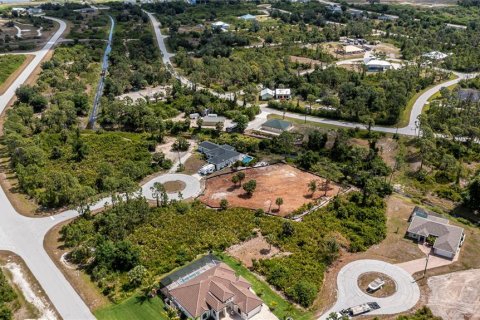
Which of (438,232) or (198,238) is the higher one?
(438,232)

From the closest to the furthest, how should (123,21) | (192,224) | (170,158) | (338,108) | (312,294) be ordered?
1. (312,294)
2. (192,224)
3. (170,158)
4. (338,108)
5. (123,21)

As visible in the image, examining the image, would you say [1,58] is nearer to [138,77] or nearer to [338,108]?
[138,77]

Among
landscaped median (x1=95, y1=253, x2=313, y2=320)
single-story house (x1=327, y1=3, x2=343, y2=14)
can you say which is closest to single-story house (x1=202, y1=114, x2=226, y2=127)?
landscaped median (x1=95, y1=253, x2=313, y2=320)

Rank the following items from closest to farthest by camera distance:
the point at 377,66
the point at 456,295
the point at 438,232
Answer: the point at 456,295 → the point at 438,232 → the point at 377,66

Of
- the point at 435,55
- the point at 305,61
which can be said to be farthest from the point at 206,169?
the point at 435,55

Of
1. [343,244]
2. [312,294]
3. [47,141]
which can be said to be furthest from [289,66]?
[312,294]

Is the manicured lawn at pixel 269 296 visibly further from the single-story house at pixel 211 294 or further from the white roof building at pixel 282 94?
the white roof building at pixel 282 94

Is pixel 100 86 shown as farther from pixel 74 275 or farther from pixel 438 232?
pixel 438 232
